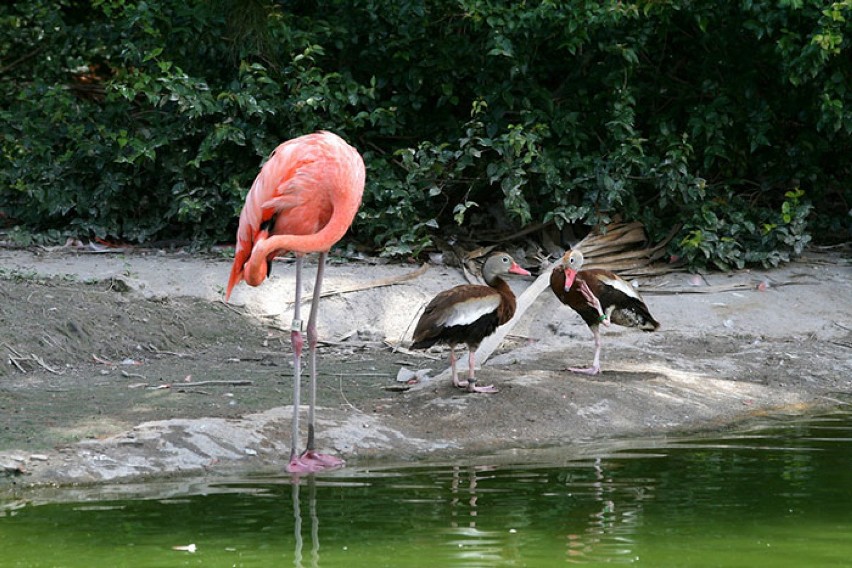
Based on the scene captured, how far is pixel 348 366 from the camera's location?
9.75m

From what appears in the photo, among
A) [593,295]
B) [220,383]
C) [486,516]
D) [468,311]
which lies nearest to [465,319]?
[468,311]

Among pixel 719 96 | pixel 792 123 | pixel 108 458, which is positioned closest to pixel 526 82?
pixel 719 96

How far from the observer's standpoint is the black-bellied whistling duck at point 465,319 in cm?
845

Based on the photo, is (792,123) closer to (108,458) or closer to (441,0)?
(441,0)

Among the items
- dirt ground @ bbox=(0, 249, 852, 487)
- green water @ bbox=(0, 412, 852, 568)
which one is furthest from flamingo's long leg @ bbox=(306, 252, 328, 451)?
green water @ bbox=(0, 412, 852, 568)

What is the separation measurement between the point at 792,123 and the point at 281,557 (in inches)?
371

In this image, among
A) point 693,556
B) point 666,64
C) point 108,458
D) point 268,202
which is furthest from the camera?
point 666,64

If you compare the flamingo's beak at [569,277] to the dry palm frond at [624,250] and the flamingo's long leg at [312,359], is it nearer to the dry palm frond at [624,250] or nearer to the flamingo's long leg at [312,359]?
the flamingo's long leg at [312,359]

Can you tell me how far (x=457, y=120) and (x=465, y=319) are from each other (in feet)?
17.1

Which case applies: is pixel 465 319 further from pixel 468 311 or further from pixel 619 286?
pixel 619 286

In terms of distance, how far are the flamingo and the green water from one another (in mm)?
969

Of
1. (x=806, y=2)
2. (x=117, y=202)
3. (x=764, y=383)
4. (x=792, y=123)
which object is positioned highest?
(x=806, y=2)

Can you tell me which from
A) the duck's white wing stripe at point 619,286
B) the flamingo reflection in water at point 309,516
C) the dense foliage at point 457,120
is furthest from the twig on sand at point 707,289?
the flamingo reflection in water at point 309,516

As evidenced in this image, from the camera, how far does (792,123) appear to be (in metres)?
13.1
